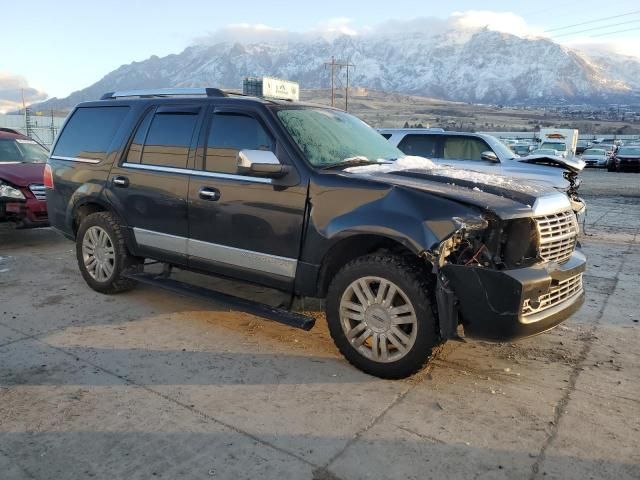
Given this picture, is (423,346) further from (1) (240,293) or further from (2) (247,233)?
(1) (240,293)

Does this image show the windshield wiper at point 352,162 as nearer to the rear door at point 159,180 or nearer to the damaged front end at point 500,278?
the damaged front end at point 500,278

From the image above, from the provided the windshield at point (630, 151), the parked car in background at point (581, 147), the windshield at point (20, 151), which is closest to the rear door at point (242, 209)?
the windshield at point (20, 151)

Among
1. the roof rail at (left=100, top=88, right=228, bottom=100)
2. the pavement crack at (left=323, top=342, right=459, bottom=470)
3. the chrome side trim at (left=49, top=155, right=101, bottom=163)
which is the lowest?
the pavement crack at (left=323, top=342, right=459, bottom=470)

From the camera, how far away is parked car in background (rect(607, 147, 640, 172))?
2991 centimetres

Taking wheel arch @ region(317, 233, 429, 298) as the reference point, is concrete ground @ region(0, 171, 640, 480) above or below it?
below

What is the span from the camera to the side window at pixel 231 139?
440 centimetres

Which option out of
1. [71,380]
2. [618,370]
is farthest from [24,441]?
[618,370]

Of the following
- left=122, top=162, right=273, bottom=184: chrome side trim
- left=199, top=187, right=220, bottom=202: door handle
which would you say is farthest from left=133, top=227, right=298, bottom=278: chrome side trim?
left=122, top=162, right=273, bottom=184: chrome side trim

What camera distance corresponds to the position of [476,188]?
3.82 metres

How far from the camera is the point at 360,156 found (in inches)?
179

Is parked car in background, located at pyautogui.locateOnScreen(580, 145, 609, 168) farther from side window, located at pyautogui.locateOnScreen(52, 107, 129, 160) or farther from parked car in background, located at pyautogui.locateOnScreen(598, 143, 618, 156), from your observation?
side window, located at pyautogui.locateOnScreen(52, 107, 129, 160)

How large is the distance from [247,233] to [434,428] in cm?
203

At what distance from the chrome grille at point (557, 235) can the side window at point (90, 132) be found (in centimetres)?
400

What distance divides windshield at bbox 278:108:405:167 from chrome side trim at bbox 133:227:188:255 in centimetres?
138
